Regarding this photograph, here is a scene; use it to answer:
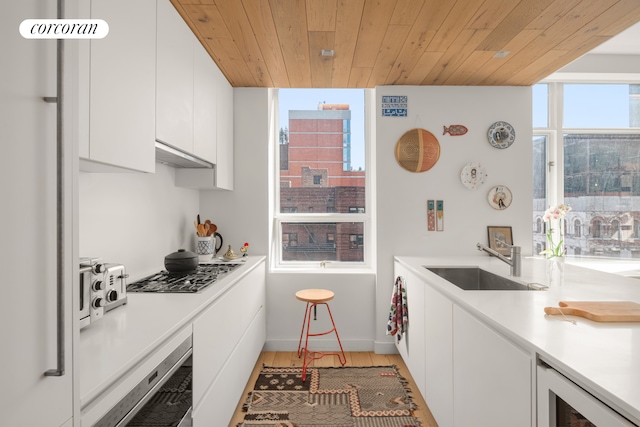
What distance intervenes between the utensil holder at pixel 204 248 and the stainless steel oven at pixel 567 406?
7.52 feet

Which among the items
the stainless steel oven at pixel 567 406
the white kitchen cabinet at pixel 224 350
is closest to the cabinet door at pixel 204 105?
the white kitchen cabinet at pixel 224 350

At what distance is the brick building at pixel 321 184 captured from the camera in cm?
329

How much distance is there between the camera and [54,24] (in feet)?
1.96

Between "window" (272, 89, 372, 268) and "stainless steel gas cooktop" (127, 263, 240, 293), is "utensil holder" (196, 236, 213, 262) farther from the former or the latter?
"window" (272, 89, 372, 268)

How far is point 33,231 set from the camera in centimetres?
58

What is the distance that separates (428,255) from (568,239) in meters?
1.62

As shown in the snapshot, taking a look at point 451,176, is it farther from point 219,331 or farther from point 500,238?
point 219,331

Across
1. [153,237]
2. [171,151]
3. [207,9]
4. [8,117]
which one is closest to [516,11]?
[207,9]

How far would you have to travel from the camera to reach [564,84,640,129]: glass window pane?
10.9 ft

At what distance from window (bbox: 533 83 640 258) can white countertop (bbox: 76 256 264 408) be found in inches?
133

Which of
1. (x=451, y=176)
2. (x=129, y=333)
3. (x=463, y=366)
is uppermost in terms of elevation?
(x=451, y=176)

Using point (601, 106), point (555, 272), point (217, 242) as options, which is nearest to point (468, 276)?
point (555, 272)

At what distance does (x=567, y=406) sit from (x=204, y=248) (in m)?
2.38

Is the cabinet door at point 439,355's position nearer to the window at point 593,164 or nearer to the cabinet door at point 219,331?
the cabinet door at point 219,331
